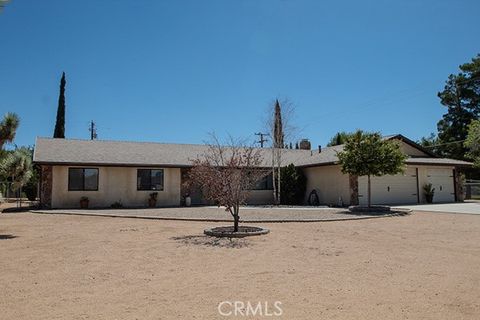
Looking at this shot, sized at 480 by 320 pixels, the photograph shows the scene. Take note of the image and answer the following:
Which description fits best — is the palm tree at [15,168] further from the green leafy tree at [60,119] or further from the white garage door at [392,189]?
the white garage door at [392,189]

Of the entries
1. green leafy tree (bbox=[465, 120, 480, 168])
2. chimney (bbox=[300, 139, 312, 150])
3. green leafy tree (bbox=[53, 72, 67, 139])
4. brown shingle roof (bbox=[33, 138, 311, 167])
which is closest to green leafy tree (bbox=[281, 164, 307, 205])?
brown shingle roof (bbox=[33, 138, 311, 167])

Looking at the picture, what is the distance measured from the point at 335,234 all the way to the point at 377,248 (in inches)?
94.9

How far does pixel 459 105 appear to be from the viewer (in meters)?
47.1

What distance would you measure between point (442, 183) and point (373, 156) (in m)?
10.2

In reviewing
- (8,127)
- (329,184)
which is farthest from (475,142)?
(8,127)

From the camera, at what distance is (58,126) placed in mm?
39656

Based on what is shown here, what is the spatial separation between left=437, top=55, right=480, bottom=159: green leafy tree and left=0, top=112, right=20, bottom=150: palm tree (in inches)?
1722

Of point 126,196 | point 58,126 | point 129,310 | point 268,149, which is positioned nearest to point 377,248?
point 129,310

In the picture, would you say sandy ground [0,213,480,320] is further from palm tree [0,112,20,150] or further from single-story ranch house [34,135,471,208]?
single-story ranch house [34,135,471,208]

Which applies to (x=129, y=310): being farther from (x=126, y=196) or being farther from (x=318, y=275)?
(x=126, y=196)

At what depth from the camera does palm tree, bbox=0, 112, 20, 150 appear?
12695 mm

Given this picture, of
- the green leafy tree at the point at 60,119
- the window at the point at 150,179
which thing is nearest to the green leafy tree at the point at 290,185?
the window at the point at 150,179

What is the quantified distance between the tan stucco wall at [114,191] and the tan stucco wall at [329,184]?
357 inches

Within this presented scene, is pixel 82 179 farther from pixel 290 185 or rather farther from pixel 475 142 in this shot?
pixel 475 142
